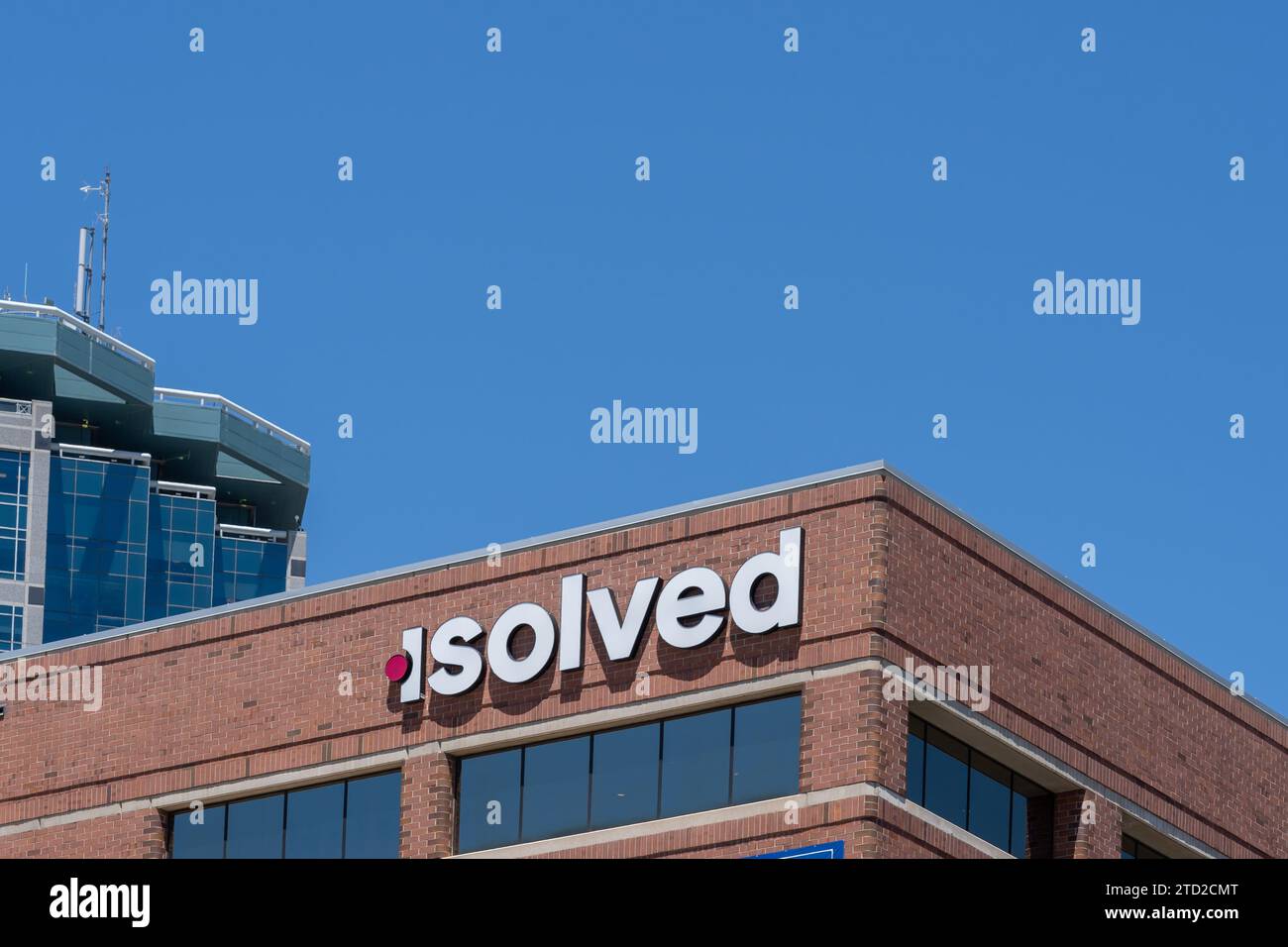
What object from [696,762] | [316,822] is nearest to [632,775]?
[696,762]

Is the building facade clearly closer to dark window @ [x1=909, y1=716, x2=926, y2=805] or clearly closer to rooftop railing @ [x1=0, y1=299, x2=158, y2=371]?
rooftop railing @ [x1=0, y1=299, x2=158, y2=371]

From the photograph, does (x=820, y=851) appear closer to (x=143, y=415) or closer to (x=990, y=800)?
(x=990, y=800)

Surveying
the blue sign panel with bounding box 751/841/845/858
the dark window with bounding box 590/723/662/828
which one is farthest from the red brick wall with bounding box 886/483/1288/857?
the dark window with bounding box 590/723/662/828

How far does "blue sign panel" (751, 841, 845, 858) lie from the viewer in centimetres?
3534

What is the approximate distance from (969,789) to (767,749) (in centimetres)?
366

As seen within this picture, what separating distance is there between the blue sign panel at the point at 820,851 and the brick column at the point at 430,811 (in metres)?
6.16

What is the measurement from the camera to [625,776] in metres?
38.2

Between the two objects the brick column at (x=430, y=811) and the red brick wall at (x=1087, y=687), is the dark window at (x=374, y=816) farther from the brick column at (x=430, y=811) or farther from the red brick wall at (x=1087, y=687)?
the red brick wall at (x=1087, y=687)

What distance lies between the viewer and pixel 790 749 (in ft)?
120

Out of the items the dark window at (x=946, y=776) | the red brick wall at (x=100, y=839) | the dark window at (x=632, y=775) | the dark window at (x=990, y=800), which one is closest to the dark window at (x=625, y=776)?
the dark window at (x=632, y=775)

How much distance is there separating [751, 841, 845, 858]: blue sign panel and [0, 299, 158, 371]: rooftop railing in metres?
108

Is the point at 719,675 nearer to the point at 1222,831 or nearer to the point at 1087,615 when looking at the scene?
the point at 1087,615

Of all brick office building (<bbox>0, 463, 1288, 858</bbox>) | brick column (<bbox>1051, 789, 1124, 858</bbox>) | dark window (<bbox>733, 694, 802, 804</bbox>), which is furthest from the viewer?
brick column (<bbox>1051, 789, 1124, 858</bbox>)
